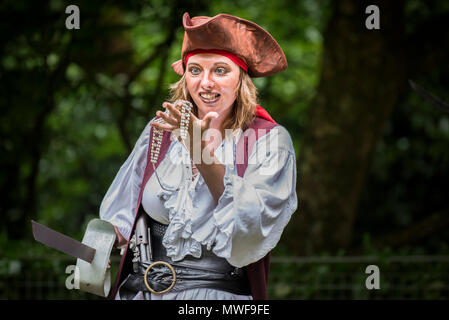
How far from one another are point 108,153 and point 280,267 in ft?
13.2

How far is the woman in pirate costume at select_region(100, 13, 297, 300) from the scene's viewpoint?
2.15 meters

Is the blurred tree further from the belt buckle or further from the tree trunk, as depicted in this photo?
the belt buckle

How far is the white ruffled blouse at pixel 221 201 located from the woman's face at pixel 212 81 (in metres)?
0.16

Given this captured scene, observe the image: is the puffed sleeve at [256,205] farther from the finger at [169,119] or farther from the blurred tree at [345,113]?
the blurred tree at [345,113]

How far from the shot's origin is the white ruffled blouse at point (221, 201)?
6.93 feet

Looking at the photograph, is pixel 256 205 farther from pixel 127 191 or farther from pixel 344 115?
pixel 344 115

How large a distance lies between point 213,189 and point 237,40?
61 centimetres

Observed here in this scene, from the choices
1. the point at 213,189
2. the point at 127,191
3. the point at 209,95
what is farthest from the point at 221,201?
the point at 127,191

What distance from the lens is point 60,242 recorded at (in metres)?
2.28

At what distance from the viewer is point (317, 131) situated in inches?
237

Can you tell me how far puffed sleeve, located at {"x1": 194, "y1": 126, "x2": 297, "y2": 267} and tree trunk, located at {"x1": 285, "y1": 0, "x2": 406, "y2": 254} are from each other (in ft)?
12.2
